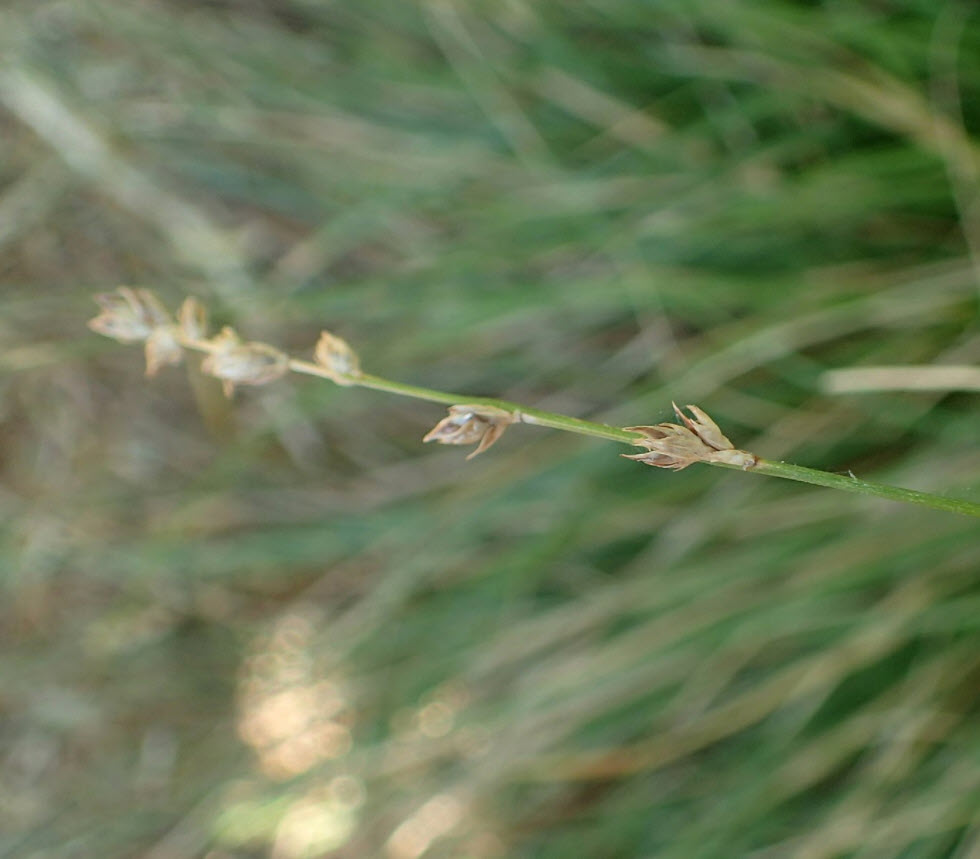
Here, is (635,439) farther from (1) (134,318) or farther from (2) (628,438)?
(1) (134,318)

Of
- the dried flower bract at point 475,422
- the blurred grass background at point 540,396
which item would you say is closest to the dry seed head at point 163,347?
the dried flower bract at point 475,422

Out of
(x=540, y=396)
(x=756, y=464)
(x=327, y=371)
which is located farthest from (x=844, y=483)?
(x=540, y=396)

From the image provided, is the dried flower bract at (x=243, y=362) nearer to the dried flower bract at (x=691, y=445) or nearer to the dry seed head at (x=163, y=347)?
Result: the dry seed head at (x=163, y=347)

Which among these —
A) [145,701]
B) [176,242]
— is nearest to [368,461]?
[176,242]

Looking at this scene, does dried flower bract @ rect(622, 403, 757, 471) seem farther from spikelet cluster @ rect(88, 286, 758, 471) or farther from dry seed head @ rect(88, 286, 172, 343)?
dry seed head @ rect(88, 286, 172, 343)

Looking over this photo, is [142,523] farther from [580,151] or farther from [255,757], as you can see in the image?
[580,151]

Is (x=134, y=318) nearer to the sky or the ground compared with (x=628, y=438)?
nearer to the sky
